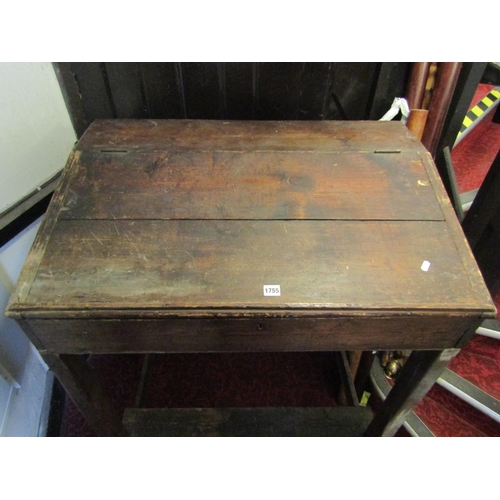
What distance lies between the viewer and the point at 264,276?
0.77 m

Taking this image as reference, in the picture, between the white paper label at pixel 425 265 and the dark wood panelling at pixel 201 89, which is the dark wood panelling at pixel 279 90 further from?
the white paper label at pixel 425 265

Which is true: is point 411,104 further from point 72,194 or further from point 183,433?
point 183,433

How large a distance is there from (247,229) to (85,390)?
0.59 metres

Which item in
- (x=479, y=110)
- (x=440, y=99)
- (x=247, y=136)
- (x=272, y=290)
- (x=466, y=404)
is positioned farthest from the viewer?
(x=479, y=110)

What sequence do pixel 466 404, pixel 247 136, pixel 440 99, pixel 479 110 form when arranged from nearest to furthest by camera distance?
1. pixel 247 136
2. pixel 440 99
3. pixel 466 404
4. pixel 479 110

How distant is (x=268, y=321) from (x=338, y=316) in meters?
0.14

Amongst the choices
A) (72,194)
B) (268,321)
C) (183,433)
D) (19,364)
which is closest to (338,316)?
(268,321)

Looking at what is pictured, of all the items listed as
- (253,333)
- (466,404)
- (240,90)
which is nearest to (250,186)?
(253,333)

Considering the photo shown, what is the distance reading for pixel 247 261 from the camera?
79 centimetres

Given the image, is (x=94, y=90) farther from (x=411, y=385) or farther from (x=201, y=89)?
(x=411, y=385)

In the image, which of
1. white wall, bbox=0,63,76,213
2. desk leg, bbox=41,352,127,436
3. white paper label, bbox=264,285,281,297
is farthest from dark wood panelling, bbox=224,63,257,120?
desk leg, bbox=41,352,127,436

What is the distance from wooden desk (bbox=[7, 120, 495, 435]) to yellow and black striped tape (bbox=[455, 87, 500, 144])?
4.74ft

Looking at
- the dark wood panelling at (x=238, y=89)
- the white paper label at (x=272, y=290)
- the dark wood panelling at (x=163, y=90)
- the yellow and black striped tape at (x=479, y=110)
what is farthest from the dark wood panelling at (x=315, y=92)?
A: the yellow and black striped tape at (x=479, y=110)

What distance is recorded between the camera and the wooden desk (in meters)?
0.74
